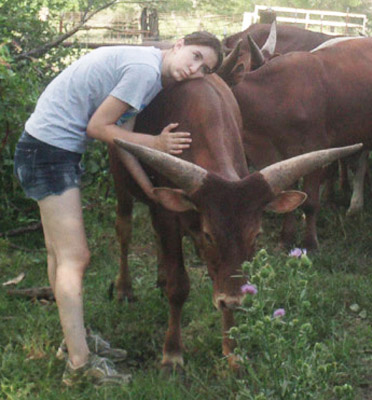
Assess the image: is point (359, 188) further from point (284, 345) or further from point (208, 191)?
point (284, 345)

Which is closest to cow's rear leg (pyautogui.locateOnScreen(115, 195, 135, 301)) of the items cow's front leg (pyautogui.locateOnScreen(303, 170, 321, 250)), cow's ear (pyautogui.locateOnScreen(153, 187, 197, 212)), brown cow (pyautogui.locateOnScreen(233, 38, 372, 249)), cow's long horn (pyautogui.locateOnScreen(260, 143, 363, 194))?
cow's ear (pyautogui.locateOnScreen(153, 187, 197, 212))

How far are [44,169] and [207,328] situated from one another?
4.70 ft

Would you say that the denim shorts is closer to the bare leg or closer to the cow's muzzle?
the bare leg

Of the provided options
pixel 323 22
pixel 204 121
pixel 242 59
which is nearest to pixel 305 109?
pixel 242 59

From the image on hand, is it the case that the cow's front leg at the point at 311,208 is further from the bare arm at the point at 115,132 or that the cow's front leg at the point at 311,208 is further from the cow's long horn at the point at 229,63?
the bare arm at the point at 115,132

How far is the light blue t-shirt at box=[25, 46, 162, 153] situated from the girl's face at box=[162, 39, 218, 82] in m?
0.07

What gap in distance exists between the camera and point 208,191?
383 centimetres

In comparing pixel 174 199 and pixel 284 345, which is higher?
pixel 174 199

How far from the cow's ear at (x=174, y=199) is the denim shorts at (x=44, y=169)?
0.46 meters

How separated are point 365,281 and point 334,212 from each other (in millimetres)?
2040

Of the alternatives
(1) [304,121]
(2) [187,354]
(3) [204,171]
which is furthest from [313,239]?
(3) [204,171]

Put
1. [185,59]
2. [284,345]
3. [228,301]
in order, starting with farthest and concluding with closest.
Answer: [185,59]
[228,301]
[284,345]

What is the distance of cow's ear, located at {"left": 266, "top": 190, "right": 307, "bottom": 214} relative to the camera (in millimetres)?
3982

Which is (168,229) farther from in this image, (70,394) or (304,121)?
(304,121)
